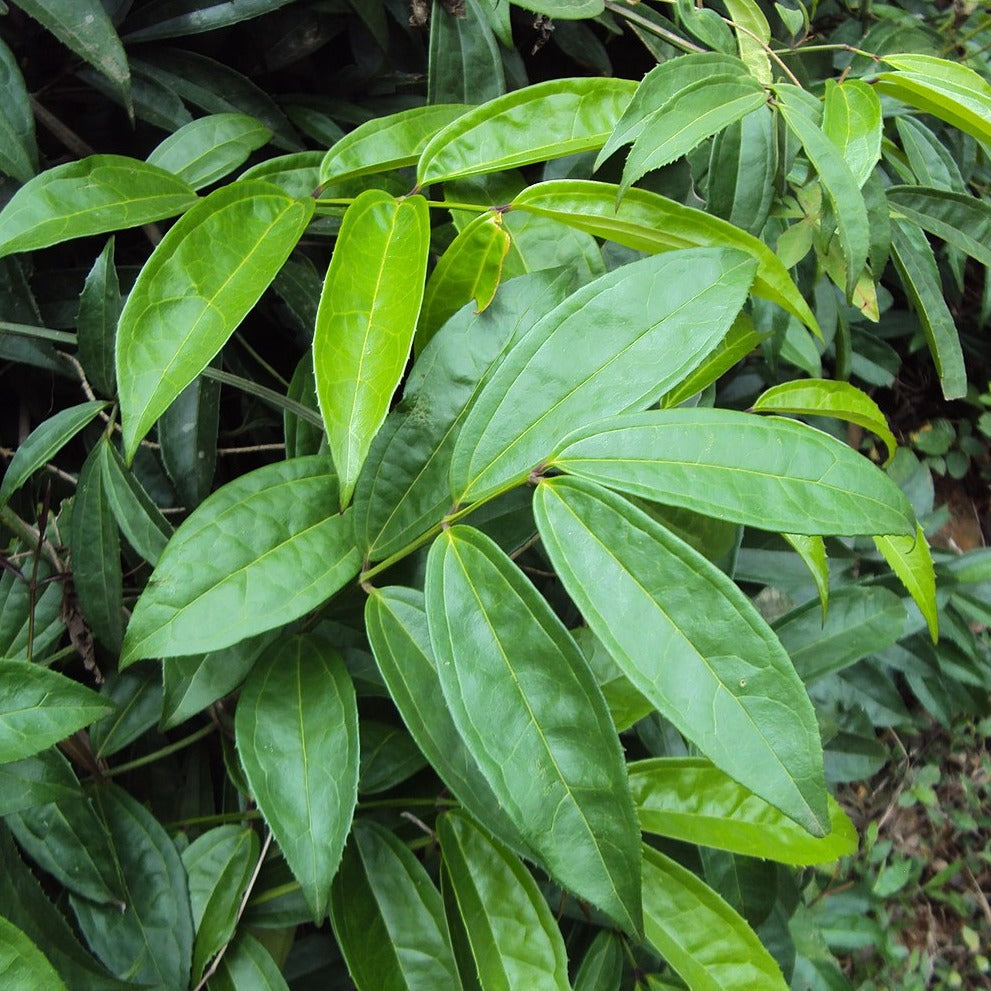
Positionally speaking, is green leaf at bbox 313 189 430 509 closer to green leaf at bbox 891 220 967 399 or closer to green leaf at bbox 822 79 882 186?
green leaf at bbox 822 79 882 186

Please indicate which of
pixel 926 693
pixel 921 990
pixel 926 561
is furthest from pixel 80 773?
pixel 921 990

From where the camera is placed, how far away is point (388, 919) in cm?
58

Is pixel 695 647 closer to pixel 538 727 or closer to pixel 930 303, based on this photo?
pixel 538 727

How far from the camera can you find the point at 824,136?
0.52 m

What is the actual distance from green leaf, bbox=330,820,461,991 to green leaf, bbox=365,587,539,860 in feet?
0.42

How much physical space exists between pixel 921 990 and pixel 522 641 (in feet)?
4.71

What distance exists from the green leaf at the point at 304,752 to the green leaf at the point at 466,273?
23cm

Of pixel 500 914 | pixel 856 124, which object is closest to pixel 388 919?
pixel 500 914

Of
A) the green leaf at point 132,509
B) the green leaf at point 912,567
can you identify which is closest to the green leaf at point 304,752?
the green leaf at point 132,509

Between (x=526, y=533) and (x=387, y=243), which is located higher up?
(x=387, y=243)

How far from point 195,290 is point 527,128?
0.81 ft

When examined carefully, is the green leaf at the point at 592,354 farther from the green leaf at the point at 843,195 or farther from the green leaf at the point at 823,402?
the green leaf at the point at 823,402

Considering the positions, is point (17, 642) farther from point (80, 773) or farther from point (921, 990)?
point (921, 990)

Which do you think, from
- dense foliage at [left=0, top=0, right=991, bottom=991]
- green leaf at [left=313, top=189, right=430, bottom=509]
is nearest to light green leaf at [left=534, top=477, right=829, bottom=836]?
dense foliage at [left=0, top=0, right=991, bottom=991]
